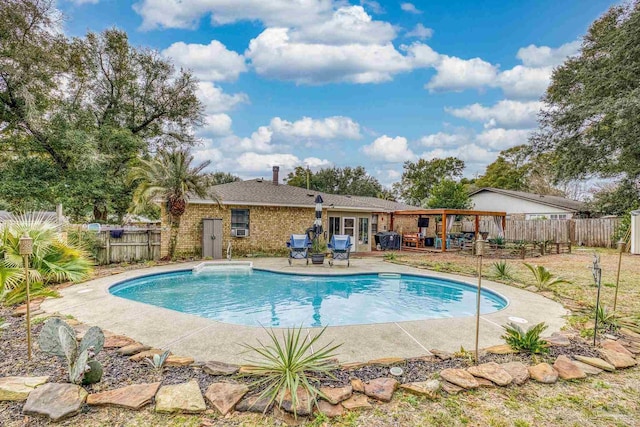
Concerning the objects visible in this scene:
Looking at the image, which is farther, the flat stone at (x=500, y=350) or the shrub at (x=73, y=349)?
the flat stone at (x=500, y=350)

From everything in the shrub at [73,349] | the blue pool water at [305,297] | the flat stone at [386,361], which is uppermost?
the shrub at [73,349]

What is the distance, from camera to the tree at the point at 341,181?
42094 mm

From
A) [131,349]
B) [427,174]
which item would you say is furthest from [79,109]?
[427,174]

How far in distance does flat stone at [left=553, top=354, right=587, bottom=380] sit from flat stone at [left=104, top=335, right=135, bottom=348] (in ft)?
16.0

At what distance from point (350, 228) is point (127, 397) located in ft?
51.0

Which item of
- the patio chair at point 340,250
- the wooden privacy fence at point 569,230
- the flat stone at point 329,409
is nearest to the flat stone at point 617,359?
the flat stone at point 329,409

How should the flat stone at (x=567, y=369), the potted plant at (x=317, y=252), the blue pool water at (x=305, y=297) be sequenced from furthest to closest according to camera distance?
1. the potted plant at (x=317, y=252)
2. the blue pool water at (x=305, y=297)
3. the flat stone at (x=567, y=369)

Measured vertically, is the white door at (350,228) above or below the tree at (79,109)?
below

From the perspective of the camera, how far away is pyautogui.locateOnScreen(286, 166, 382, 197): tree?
42.1 meters

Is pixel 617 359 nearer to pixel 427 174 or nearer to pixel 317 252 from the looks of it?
pixel 317 252

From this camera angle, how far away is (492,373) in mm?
3359

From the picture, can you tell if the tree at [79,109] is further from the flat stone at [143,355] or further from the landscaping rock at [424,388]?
the landscaping rock at [424,388]

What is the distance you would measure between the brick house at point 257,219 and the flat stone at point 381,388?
11.6 meters

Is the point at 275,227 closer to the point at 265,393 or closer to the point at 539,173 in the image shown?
the point at 265,393
